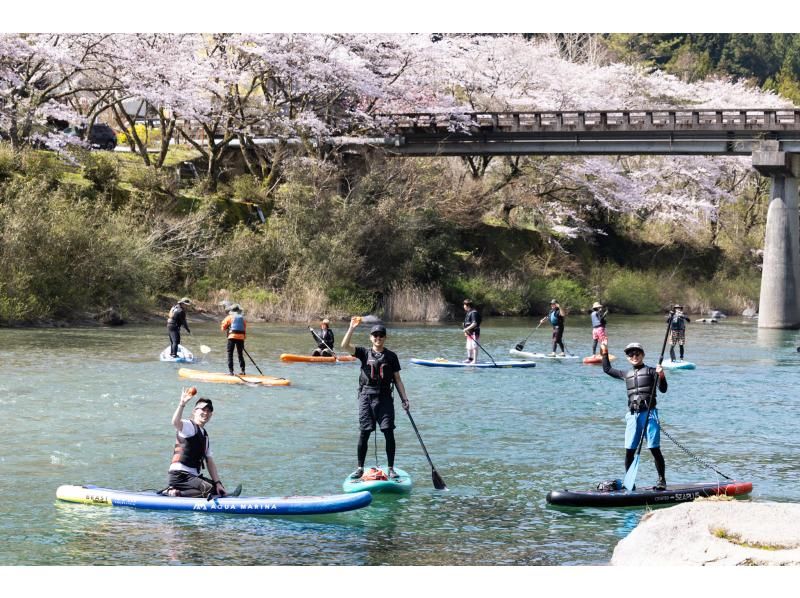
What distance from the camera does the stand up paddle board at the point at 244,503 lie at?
1234 centimetres

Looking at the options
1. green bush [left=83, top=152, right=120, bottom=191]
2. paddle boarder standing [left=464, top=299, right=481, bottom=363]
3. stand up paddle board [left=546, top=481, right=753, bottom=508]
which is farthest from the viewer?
green bush [left=83, top=152, right=120, bottom=191]

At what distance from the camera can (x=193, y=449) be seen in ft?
41.0

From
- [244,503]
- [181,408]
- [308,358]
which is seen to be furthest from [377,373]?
[308,358]

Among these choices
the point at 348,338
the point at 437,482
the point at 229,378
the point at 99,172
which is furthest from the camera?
the point at 99,172

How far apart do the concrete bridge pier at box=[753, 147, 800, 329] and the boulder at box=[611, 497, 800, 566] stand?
124ft

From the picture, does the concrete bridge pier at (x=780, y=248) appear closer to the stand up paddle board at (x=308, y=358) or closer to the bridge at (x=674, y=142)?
the bridge at (x=674, y=142)

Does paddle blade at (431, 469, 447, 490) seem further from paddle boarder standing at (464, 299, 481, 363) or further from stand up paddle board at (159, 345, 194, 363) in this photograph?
stand up paddle board at (159, 345, 194, 363)

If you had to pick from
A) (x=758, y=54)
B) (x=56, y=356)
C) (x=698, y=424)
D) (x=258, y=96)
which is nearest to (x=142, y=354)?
(x=56, y=356)

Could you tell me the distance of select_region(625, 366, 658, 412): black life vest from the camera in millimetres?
13258

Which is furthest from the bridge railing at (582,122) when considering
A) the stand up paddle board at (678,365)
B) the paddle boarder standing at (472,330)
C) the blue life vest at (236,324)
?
the blue life vest at (236,324)

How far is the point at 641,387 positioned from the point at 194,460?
16.9 feet

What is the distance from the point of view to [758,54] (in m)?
79.9

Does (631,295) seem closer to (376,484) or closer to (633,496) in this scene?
(633,496)

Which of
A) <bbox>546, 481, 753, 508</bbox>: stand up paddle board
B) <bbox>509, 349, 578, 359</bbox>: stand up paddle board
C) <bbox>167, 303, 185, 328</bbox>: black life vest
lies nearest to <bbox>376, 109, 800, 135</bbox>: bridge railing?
<bbox>509, 349, 578, 359</bbox>: stand up paddle board
